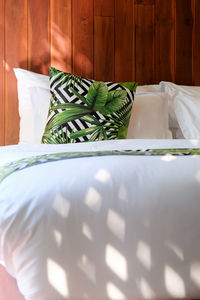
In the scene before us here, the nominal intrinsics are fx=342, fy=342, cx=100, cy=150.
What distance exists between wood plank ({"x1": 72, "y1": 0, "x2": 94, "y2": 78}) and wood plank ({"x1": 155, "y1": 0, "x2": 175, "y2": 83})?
1.64 feet

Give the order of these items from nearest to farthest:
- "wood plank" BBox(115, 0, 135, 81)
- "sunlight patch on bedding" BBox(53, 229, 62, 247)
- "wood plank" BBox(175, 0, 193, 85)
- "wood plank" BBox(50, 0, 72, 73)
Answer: "sunlight patch on bedding" BBox(53, 229, 62, 247)
"wood plank" BBox(50, 0, 72, 73)
"wood plank" BBox(115, 0, 135, 81)
"wood plank" BBox(175, 0, 193, 85)

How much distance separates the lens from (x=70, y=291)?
26.9 inches

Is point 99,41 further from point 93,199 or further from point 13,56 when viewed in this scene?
point 93,199

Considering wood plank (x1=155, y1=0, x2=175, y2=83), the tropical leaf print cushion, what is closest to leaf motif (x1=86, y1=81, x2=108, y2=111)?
the tropical leaf print cushion

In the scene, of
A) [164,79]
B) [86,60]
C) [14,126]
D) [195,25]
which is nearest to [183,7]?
[195,25]

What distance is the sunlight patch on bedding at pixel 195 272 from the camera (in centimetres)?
70

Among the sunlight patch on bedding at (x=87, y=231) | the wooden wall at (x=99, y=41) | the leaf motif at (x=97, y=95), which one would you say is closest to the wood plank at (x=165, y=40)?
the wooden wall at (x=99, y=41)

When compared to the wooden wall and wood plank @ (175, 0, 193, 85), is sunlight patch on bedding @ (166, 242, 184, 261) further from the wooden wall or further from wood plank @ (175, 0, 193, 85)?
wood plank @ (175, 0, 193, 85)

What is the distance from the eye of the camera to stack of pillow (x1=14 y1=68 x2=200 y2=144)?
70.1 inches

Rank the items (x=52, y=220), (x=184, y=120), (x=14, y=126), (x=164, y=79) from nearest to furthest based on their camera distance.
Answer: (x=52, y=220) < (x=184, y=120) < (x=14, y=126) < (x=164, y=79)

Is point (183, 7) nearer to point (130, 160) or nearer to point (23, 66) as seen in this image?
point (23, 66)

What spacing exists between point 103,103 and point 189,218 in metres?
1.23

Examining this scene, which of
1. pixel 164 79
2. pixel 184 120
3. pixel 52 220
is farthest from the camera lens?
pixel 164 79

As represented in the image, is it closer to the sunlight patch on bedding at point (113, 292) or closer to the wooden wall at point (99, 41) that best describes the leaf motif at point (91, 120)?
the wooden wall at point (99, 41)
